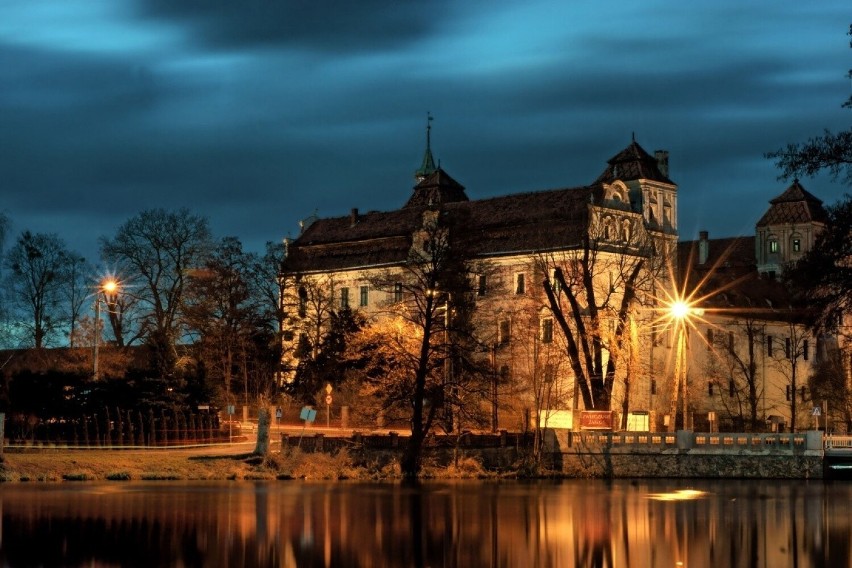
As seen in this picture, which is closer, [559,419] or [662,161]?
[559,419]

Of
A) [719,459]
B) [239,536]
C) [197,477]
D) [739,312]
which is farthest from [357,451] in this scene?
[739,312]

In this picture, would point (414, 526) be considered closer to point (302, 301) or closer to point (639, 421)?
point (639, 421)

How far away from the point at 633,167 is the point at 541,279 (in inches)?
1594

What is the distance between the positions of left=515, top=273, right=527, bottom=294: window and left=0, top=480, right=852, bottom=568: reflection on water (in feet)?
146

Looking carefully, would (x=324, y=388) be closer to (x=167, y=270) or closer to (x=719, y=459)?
(x=167, y=270)

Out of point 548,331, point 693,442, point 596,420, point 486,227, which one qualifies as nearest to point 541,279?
point 548,331

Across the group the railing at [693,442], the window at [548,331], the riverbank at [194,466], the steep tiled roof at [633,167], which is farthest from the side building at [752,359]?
the riverbank at [194,466]

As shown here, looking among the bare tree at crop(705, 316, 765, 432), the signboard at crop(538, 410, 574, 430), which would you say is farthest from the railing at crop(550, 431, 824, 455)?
the bare tree at crop(705, 316, 765, 432)

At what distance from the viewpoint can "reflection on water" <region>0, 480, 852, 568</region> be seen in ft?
106

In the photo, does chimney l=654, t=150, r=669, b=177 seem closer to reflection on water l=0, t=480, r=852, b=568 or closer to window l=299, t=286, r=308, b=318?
window l=299, t=286, r=308, b=318

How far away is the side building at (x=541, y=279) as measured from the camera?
69188mm

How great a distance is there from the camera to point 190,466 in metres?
55.5

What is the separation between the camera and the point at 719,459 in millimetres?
61188

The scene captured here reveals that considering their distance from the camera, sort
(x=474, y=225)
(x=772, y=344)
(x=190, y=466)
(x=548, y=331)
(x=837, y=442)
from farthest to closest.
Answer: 1. (x=772, y=344)
2. (x=474, y=225)
3. (x=548, y=331)
4. (x=837, y=442)
5. (x=190, y=466)
